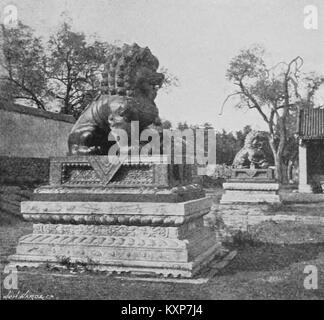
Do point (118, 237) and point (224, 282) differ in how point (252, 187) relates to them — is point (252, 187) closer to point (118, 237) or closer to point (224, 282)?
point (118, 237)

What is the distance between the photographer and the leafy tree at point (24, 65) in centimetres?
2584

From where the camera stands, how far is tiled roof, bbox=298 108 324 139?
25.4 metres

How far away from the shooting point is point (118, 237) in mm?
5602

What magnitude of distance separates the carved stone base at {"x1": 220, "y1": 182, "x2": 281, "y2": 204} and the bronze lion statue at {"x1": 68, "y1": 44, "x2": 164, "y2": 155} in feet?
32.8

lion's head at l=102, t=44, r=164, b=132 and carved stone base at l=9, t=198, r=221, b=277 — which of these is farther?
lion's head at l=102, t=44, r=164, b=132

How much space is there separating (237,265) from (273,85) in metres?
28.6

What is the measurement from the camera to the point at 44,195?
595 centimetres

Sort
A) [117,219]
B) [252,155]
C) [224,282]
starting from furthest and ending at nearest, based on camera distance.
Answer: [252,155], [117,219], [224,282]

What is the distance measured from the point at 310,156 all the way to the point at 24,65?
53.3 ft

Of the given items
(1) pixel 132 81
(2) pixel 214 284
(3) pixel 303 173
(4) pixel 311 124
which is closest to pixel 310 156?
(3) pixel 303 173

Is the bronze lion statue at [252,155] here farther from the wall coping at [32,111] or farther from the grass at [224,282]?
the grass at [224,282]

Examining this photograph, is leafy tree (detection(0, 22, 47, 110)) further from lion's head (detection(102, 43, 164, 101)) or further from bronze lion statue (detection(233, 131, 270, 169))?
lion's head (detection(102, 43, 164, 101))

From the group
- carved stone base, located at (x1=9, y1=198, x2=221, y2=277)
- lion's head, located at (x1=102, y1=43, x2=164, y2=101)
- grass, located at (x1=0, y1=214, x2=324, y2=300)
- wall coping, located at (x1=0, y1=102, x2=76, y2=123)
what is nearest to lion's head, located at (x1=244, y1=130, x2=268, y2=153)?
wall coping, located at (x1=0, y1=102, x2=76, y2=123)
